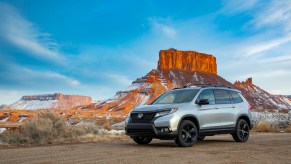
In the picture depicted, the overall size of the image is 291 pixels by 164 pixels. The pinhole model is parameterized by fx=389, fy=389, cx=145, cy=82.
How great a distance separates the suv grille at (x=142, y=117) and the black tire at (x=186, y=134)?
87 cm

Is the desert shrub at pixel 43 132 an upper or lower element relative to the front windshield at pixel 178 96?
lower

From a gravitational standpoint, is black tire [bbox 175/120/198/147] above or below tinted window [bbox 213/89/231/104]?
below

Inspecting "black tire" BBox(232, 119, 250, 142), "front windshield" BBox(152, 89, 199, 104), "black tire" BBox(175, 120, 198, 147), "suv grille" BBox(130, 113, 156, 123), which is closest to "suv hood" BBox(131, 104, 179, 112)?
"suv grille" BBox(130, 113, 156, 123)

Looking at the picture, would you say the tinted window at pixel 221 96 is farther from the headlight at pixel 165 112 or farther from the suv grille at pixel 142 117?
the suv grille at pixel 142 117

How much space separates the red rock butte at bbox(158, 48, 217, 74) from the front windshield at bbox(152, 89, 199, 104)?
14003cm

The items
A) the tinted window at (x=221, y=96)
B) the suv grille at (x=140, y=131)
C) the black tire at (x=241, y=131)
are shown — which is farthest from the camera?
the black tire at (x=241, y=131)

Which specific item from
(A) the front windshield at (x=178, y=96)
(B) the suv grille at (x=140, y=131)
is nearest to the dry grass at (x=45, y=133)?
(A) the front windshield at (x=178, y=96)

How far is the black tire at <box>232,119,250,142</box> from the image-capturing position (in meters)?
12.7

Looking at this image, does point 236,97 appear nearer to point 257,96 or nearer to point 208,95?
point 208,95

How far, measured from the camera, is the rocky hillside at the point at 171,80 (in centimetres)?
13512

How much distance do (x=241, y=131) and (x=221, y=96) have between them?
55.7 inches

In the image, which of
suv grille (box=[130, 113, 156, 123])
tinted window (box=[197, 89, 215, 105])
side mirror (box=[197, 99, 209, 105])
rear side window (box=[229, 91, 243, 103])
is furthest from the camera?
rear side window (box=[229, 91, 243, 103])

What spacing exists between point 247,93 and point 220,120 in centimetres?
16001

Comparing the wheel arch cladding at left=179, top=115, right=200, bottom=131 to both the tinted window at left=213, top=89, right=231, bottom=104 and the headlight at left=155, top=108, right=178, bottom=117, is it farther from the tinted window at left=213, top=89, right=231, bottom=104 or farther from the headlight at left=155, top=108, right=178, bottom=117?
the tinted window at left=213, top=89, right=231, bottom=104
